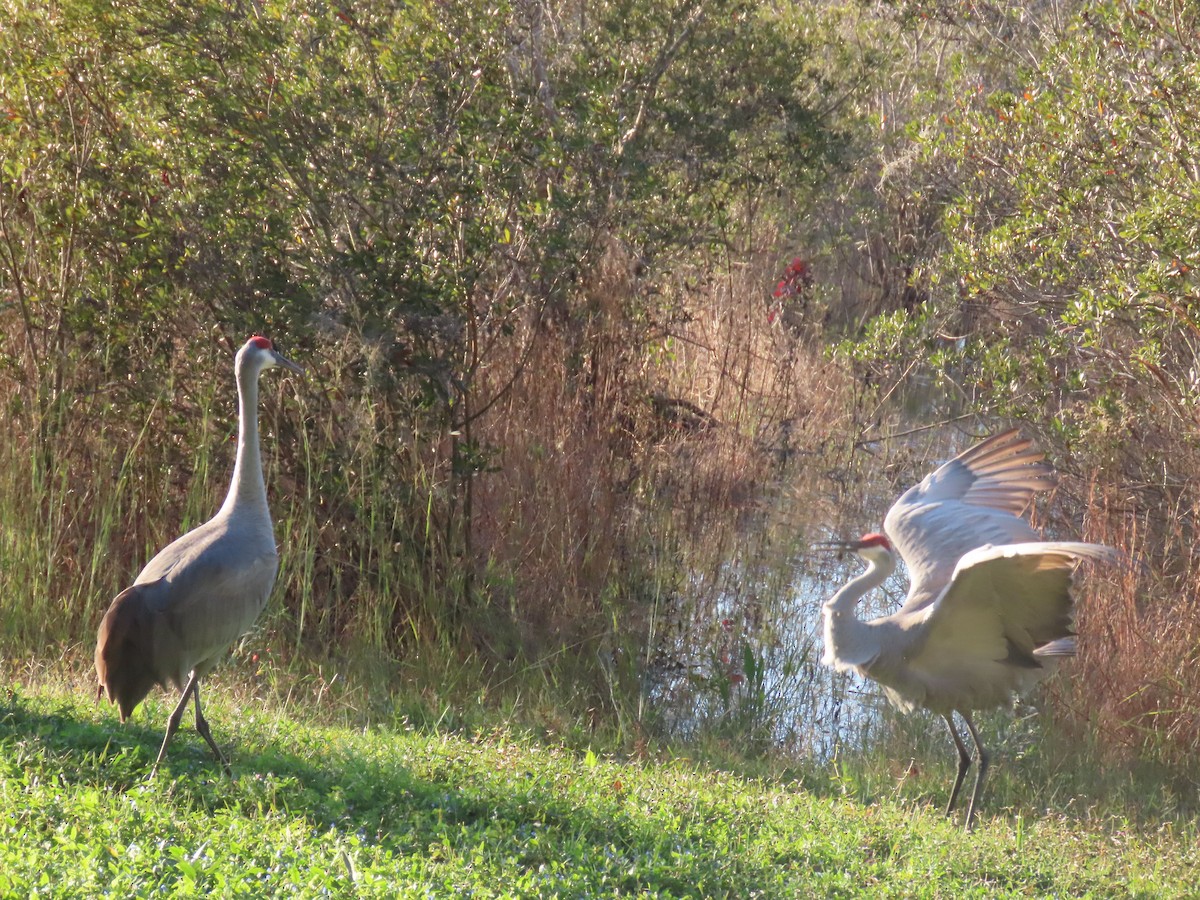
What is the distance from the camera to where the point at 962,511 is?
22.1ft

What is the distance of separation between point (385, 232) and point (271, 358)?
6.13 feet

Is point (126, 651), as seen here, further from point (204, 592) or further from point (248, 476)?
point (248, 476)

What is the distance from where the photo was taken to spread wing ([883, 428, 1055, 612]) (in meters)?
6.52

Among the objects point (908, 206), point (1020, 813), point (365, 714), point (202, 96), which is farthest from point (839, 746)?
point (908, 206)

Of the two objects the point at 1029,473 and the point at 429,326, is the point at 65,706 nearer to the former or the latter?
the point at 429,326

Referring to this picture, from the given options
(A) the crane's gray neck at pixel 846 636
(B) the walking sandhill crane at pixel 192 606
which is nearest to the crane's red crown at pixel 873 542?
(A) the crane's gray neck at pixel 846 636

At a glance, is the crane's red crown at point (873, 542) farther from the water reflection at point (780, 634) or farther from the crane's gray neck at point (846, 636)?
the water reflection at point (780, 634)

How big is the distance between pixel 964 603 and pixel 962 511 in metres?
0.86

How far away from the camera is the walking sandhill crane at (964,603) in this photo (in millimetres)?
5855

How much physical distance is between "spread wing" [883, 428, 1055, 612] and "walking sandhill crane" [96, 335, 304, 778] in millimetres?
3097

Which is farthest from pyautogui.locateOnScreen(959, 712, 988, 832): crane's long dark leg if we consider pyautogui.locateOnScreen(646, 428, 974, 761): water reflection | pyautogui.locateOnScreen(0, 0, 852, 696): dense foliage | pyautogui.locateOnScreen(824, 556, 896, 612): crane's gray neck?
pyautogui.locateOnScreen(0, 0, 852, 696): dense foliage

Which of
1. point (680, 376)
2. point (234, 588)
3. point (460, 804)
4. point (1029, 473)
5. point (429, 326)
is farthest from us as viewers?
point (680, 376)

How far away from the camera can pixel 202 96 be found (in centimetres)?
732

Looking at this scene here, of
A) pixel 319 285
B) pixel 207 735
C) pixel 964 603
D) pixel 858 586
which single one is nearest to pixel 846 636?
pixel 858 586
